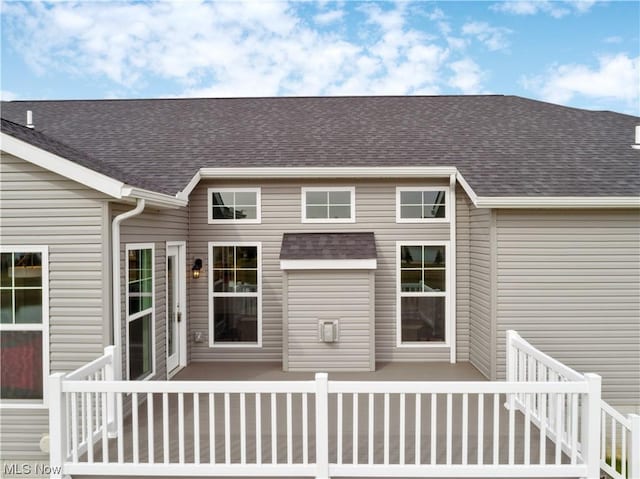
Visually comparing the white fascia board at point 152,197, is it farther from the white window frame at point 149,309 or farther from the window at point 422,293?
the window at point 422,293

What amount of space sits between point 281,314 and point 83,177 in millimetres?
4099

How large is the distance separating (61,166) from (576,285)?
6970mm

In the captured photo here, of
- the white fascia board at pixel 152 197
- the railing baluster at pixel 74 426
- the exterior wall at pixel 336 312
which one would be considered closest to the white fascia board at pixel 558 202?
Answer: the exterior wall at pixel 336 312

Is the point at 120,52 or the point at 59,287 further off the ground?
the point at 120,52

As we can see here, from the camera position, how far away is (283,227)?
7.50 m

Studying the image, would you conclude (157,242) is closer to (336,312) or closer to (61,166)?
(61,166)

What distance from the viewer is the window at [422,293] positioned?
7457 mm

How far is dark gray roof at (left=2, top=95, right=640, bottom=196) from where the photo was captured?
22.8 ft

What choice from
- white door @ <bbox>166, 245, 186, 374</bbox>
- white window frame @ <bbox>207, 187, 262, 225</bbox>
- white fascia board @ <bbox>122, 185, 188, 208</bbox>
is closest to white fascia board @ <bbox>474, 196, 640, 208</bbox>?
white window frame @ <bbox>207, 187, 262, 225</bbox>

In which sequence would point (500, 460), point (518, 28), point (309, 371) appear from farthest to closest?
point (518, 28) → point (309, 371) → point (500, 460)

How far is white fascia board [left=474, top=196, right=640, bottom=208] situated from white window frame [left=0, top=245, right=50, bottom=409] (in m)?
5.50

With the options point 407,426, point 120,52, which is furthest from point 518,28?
point 120,52

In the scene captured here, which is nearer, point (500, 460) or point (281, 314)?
point (500, 460)

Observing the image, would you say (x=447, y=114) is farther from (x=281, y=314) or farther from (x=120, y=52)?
(x=120, y=52)
